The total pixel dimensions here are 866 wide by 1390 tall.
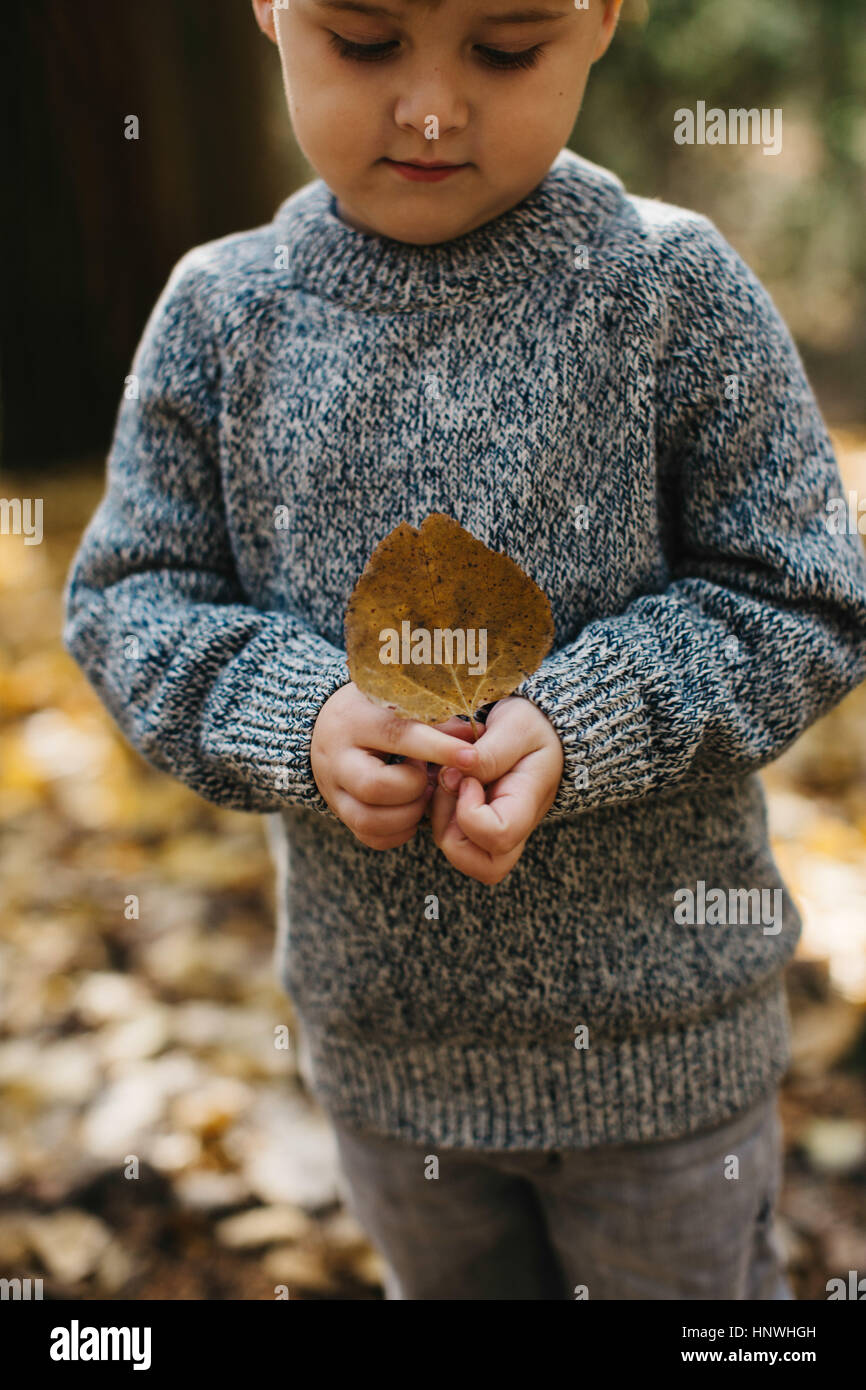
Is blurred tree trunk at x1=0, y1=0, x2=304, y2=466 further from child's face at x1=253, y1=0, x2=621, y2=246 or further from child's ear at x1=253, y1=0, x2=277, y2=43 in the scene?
child's face at x1=253, y1=0, x2=621, y2=246

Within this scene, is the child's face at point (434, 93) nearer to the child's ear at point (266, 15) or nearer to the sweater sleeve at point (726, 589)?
the child's ear at point (266, 15)

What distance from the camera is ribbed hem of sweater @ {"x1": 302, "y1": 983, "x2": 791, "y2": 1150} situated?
109cm

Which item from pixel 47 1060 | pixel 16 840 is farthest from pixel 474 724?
pixel 16 840

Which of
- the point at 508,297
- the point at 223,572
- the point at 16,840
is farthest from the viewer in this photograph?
the point at 16,840

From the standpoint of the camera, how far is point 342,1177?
130 centimetres

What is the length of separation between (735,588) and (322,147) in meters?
0.51

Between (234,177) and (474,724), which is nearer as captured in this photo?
(474,724)

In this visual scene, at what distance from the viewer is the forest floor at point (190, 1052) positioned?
161cm

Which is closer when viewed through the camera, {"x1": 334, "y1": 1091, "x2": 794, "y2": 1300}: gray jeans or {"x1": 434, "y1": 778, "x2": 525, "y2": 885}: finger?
{"x1": 434, "y1": 778, "x2": 525, "y2": 885}: finger

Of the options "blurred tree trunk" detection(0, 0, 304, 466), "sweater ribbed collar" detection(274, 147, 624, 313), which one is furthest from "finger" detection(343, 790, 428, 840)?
"blurred tree trunk" detection(0, 0, 304, 466)

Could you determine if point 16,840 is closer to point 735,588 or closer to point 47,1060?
point 47,1060

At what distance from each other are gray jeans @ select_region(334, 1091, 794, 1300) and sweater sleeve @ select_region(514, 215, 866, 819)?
1.35ft

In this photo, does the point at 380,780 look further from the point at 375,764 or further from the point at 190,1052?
the point at 190,1052

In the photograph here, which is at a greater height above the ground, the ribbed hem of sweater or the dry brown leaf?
the dry brown leaf
